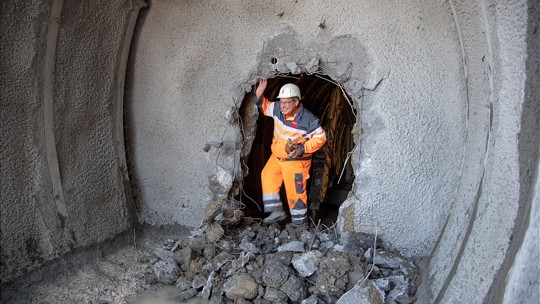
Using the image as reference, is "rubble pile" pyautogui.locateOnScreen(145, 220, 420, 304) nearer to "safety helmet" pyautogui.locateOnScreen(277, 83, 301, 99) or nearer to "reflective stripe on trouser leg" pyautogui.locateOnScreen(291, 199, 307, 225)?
"reflective stripe on trouser leg" pyautogui.locateOnScreen(291, 199, 307, 225)

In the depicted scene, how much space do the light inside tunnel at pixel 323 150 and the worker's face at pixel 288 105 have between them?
88cm

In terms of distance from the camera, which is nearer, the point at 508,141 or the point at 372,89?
the point at 508,141

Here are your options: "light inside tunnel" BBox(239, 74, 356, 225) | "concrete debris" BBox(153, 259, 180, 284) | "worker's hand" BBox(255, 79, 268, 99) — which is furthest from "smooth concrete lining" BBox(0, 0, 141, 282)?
"light inside tunnel" BBox(239, 74, 356, 225)

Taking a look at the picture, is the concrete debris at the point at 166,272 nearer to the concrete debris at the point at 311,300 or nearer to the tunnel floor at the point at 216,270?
the tunnel floor at the point at 216,270

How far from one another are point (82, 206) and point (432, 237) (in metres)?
3.14

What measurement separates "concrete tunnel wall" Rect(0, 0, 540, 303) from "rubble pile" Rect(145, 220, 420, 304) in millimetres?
258

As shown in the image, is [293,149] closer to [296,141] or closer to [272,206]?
[296,141]

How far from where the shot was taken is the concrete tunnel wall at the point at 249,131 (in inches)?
105

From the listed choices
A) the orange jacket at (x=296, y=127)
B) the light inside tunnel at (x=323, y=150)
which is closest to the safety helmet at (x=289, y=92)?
the orange jacket at (x=296, y=127)

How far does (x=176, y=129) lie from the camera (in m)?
4.57

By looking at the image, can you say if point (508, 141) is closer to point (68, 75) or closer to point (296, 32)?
point (296, 32)

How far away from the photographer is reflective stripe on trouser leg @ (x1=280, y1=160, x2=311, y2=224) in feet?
15.4

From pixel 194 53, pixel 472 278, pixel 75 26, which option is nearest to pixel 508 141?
pixel 472 278

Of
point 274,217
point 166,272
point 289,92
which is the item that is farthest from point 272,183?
point 166,272
